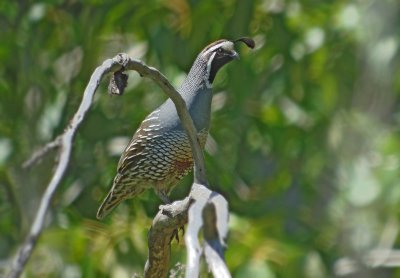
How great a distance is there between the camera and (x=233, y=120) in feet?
20.1

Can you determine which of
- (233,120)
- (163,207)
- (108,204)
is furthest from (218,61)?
(233,120)

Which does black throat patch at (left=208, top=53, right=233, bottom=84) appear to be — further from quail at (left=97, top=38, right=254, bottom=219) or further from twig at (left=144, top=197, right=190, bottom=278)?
twig at (left=144, top=197, right=190, bottom=278)

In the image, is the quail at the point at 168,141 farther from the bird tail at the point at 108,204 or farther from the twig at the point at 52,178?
the twig at the point at 52,178

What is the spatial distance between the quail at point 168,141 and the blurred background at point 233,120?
1.24 m

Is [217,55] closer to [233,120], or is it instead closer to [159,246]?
[159,246]

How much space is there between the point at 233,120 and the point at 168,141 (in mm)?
2490

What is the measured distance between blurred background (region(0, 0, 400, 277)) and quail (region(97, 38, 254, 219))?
1.24m

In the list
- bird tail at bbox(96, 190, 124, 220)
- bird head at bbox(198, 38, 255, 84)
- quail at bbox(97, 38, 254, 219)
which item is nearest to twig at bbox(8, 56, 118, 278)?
quail at bbox(97, 38, 254, 219)

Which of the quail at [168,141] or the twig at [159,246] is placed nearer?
the twig at [159,246]

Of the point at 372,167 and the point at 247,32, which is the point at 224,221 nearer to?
the point at 247,32

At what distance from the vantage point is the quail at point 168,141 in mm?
3477

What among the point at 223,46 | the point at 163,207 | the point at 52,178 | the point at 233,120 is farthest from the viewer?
the point at 233,120

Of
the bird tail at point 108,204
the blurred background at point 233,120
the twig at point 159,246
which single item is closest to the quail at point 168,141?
the bird tail at point 108,204

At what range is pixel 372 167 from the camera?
21.2ft
